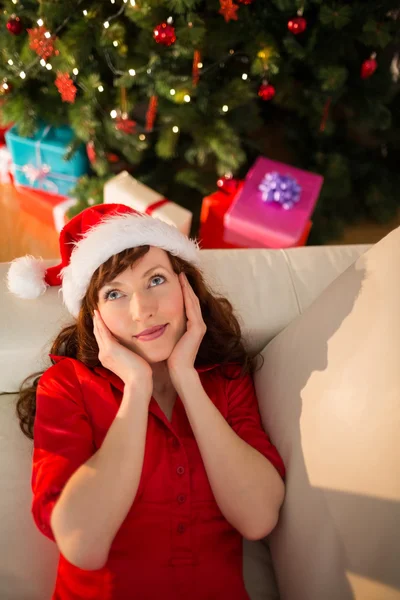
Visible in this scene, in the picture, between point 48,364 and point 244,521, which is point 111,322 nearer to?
point 48,364

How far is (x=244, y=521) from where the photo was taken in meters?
0.91

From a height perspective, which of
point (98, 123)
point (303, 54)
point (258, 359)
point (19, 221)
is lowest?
point (19, 221)

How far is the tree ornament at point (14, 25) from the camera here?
5.58 feet

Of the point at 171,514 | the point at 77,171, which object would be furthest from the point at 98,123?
the point at 171,514

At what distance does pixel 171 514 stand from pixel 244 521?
15 cm

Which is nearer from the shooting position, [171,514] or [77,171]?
[171,514]

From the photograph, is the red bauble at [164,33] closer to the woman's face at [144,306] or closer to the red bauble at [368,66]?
the red bauble at [368,66]

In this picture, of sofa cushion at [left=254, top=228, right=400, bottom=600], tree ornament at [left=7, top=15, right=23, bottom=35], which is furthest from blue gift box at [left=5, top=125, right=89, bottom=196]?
sofa cushion at [left=254, top=228, right=400, bottom=600]

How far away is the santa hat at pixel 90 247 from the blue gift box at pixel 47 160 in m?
1.13

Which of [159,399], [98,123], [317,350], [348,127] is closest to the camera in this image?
[317,350]

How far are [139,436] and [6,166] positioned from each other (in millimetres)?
2057

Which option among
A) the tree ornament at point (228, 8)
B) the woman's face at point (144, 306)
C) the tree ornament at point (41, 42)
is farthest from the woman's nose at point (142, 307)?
the tree ornament at point (41, 42)

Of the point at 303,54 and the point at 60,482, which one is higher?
Result: the point at 303,54

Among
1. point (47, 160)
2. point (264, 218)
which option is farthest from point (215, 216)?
point (47, 160)
